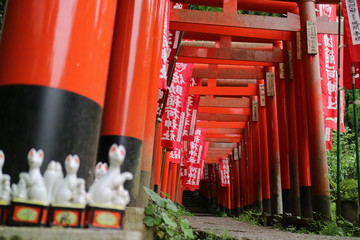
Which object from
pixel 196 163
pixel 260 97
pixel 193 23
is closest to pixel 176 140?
pixel 193 23

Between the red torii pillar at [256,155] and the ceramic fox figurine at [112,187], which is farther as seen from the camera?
the red torii pillar at [256,155]

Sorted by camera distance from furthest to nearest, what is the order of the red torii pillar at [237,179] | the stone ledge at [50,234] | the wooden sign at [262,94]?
the red torii pillar at [237,179], the wooden sign at [262,94], the stone ledge at [50,234]

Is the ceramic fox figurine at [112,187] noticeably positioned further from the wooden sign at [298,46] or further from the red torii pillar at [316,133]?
the wooden sign at [298,46]

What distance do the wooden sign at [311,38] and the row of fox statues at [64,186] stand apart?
21.8 ft

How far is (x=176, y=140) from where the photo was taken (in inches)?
324

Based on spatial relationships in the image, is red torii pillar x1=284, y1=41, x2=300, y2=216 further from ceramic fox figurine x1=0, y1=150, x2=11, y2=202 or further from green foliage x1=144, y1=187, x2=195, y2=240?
ceramic fox figurine x1=0, y1=150, x2=11, y2=202

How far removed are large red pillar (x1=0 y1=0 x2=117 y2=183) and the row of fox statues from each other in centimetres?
14

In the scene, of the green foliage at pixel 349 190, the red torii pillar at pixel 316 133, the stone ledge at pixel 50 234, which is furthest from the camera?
the red torii pillar at pixel 316 133

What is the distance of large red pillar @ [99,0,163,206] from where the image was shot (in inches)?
107

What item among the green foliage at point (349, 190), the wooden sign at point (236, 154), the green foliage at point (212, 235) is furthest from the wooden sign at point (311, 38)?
the wooden sign at point (236, 154)

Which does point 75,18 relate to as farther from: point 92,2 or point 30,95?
point 30,95

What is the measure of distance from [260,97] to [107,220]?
445 inches

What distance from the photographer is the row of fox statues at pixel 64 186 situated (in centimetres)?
153

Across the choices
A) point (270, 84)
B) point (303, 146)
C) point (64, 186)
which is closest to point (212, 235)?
point (64, 186)
